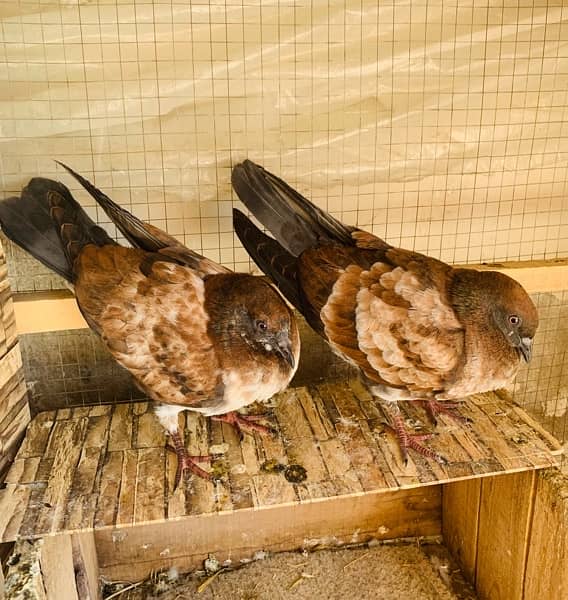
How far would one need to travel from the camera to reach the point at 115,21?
1629 millimetres

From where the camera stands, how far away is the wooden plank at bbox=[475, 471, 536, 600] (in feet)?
5.47

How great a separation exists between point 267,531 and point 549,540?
97 centimetres

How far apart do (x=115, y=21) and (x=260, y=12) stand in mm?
406

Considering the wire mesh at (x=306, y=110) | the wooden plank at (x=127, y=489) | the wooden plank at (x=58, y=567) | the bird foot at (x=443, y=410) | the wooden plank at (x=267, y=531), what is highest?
the wire mesh at (x=306, y=110)

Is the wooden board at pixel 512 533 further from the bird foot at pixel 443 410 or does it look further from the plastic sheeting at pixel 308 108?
the plastic sheeting at pixel 308 108

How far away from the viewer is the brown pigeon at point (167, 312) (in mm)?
1475

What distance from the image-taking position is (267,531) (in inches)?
83.9

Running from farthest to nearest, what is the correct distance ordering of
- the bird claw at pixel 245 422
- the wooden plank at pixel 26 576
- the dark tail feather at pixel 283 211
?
the bird claw at pixel 245 422
the dark tail feather at pixel 283 211
the wooden plank at pixel 26 576

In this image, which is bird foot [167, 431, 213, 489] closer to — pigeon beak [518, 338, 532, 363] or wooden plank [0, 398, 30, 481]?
wooden plank [0, 398, 30, 481]

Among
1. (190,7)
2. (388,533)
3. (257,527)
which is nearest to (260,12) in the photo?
(190,7)

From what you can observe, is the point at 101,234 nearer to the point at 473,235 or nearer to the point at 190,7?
the point at 190,7

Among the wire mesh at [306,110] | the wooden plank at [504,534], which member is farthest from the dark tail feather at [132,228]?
the wooden plank at [504,534]

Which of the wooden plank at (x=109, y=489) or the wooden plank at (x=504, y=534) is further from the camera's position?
the wooden plank at (x=504, y=534)

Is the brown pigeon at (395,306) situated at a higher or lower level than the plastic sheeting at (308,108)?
lower
